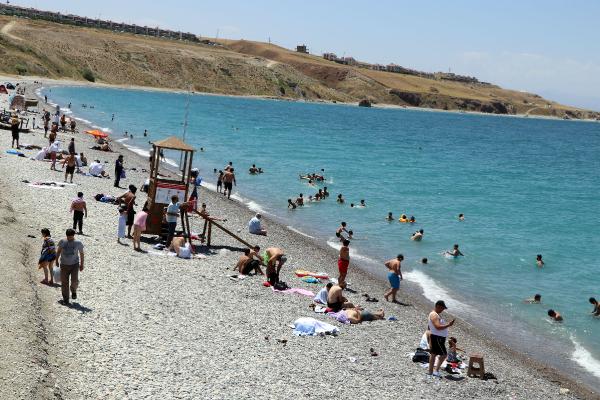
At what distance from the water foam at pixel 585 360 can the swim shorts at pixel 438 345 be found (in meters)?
5.63

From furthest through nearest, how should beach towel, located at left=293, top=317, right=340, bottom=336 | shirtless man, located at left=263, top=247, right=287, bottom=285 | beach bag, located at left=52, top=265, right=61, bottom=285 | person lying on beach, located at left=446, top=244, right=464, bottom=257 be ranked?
1. person lying on beach, located at left=446, top=244, right=464, bottom=257
2. shirtless man, located at left=263, top=247, right=287, bottom=285
3. beach towel, located at left=293, top=317, right=340, bottom=336
4. beach bag, located at left=52, top=265, right=61, bottom=285

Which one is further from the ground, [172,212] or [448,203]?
[172,212]

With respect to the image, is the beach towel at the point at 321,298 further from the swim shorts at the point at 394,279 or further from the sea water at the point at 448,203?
the sea water at the point at 448,203

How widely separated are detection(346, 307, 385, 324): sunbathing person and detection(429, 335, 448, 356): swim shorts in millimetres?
3337

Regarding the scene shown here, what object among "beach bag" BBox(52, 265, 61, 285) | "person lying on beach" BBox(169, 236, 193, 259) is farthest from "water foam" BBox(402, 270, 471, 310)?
"beach bag" BBox(52, 265, 61, 285)

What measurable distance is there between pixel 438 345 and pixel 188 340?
542 centimetres

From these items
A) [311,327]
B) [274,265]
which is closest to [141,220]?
[274,265]

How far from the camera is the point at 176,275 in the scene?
1972 centimetres

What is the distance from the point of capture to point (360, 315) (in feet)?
61.1

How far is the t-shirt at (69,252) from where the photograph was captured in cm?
1527

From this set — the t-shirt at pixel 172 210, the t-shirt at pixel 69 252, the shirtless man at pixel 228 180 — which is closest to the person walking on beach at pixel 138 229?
the t-shirt at pixel 172 210

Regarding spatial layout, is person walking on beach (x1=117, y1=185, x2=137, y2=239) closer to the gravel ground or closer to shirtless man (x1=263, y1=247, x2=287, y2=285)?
the gravel ground

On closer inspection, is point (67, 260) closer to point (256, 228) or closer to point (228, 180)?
point (256, 228)

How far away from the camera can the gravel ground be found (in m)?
12.4
